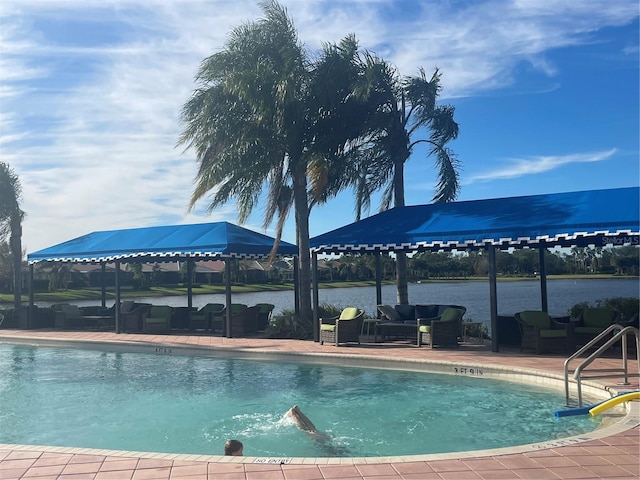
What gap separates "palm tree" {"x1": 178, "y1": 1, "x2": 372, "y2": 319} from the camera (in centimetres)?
1495

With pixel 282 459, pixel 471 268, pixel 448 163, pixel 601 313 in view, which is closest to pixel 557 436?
pixel 282 459

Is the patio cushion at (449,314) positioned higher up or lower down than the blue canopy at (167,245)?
lower down

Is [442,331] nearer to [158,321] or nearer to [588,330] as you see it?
[588,330]

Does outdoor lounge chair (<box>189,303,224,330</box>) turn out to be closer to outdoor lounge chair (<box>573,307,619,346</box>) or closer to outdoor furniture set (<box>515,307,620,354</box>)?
outdoor furniture set (<box>515,307,620,354</box>)

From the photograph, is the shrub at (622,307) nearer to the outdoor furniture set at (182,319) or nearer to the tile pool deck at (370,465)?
the outdoor furniture set at (182,319)

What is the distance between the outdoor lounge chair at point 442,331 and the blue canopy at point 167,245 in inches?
203

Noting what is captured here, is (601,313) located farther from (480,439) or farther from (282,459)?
(282,459)

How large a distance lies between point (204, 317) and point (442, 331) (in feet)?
23.7

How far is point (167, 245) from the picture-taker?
16531 millimetres

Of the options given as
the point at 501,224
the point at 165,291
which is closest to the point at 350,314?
the point at 501,224

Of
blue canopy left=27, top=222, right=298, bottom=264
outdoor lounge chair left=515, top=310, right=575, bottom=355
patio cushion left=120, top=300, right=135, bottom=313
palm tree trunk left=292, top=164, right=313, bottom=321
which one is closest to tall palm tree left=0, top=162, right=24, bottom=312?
blue canopy left=27, top=222, right=298, bottom=264

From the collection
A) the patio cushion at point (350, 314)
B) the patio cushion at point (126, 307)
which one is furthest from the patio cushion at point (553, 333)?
the patio cushion at point (126, 307)

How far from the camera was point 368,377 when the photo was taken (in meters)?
10.8

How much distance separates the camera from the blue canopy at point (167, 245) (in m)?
15.7
